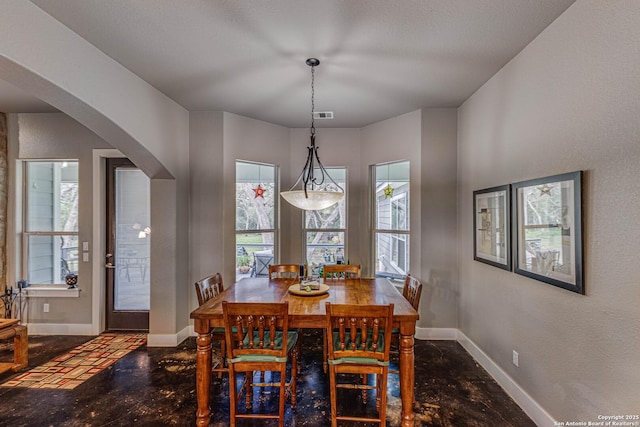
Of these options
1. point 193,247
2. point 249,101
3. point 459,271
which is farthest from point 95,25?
point 459,271

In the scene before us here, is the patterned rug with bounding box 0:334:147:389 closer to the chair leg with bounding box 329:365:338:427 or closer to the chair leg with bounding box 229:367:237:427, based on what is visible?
the chair leg with bounding box 229:367:237:427

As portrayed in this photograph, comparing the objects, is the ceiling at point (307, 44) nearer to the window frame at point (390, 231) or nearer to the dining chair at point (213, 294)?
the window frame at point (390, 231)

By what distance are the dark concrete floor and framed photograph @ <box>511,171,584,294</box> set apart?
3.70 ft

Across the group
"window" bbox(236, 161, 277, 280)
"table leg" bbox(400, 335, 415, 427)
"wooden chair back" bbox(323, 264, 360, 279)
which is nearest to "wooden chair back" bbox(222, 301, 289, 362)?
→ "table leg" bbox(400, 335, 415, 427)

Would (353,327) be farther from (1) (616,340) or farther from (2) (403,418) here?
(1) (616,340)

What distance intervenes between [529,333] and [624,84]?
1787mm

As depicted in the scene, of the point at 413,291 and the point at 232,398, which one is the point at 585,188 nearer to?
the point at 413,291

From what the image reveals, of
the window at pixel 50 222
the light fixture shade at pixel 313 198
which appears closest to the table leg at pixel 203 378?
the light fixture shade at pixel 313 198

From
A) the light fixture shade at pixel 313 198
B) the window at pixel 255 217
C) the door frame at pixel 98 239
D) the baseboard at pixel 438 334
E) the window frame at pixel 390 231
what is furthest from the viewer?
the window at pixel 255 217

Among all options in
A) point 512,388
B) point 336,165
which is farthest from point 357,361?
point 336,165

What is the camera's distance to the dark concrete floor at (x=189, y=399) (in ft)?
7.66

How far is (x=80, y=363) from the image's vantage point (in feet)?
10.6

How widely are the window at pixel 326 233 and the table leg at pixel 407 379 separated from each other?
8.31ft

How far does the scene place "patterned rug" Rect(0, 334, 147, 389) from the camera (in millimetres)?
2850
